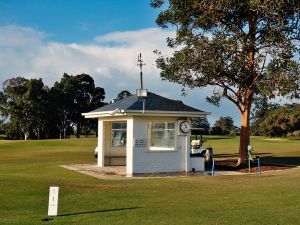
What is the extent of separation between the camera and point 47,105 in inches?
3054

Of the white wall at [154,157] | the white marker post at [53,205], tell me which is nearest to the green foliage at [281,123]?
the white wall at [154,157]

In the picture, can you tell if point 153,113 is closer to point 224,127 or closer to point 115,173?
point 115,173

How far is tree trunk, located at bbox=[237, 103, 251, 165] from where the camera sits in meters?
26.4

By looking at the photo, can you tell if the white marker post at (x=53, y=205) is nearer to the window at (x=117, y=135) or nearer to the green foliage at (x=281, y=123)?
the window at (x=117, y=135)

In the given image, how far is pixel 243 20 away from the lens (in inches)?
1017

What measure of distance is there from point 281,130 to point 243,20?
5608cm

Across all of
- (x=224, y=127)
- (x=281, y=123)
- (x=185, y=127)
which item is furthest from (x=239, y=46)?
(x=224, y=127)

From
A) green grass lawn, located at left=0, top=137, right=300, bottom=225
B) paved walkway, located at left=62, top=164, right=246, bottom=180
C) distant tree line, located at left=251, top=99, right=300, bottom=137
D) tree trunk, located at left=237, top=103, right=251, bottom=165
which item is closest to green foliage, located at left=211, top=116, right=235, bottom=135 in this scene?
distant tree line, located at left=251, top=99, right=300, bottom=137

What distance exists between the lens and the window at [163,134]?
2364cm

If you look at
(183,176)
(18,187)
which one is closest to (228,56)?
(183,176)

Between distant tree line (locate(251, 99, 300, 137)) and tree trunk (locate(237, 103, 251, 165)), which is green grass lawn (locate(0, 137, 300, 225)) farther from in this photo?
distant tree line (locate(251, 99, 300, 137))

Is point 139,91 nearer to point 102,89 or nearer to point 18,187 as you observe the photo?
point 18,187

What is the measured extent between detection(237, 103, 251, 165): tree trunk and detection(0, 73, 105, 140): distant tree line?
53023 millimetres

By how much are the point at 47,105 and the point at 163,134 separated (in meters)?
56.3
